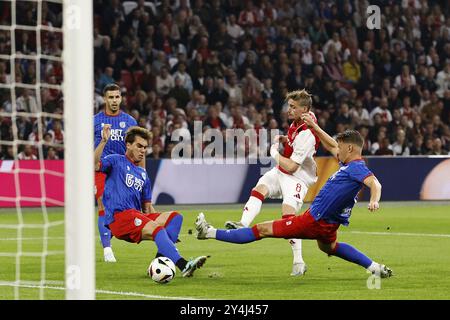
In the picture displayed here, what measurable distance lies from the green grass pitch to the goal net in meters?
0.06

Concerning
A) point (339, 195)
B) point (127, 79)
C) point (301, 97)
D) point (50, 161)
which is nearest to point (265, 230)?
point (339, 195)

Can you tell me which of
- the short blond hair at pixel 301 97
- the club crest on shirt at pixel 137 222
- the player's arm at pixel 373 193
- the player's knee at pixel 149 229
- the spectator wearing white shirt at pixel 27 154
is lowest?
the spectator wearing white shirt at pixel 27 154

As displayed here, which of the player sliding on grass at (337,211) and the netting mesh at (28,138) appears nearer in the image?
the player sliding on grass at (337,211)

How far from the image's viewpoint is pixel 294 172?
35.8ft

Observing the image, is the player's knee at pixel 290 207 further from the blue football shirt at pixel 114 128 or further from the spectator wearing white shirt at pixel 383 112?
the spectator wearing white shirt at pixel 383 112

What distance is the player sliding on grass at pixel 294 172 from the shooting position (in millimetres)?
10469

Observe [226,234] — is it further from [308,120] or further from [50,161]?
[50,161]

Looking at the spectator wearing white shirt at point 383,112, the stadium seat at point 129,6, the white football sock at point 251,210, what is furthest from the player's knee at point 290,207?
the stadium seat at point 129,6

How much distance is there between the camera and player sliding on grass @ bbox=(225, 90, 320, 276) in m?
10.5

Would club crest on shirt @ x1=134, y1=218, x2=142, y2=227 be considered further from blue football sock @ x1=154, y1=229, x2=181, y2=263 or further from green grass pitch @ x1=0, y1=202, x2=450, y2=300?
green grass pitch @ x1=0, y1=202, x2=450, y2=300

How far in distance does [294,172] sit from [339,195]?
141 centimetres

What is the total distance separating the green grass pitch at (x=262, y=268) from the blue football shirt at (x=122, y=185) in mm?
660

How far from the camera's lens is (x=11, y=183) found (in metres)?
18.4
